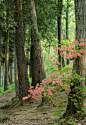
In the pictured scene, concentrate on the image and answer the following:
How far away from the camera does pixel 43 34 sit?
34.5 ft

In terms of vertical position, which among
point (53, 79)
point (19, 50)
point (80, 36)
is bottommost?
point (53, 79)

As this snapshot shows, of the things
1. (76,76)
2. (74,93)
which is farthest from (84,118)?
(76,76)

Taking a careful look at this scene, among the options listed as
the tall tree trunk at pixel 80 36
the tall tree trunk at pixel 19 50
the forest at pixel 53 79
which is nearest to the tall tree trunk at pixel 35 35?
the forest at pixel 53 79

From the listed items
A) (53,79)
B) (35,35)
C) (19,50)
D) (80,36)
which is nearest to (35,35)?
(35,35)

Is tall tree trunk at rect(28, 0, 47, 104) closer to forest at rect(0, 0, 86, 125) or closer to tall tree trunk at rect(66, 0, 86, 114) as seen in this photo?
forest at rect(0, 0, 86, 125)

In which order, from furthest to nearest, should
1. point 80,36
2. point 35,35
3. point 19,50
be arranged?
point 19,50
point 35,35
point 80,36

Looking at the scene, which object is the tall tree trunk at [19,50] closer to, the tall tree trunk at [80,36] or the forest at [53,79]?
the forest at [53,79]

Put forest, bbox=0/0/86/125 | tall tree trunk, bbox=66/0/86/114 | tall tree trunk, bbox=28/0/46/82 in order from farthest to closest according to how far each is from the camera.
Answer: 1. tall tree trunk, bbox=28/0/46/82
2. tall tree trunk, bbox=66/0/86/114
3. forest, bbox=0/0/86/125

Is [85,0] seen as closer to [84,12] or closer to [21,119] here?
[84,12]

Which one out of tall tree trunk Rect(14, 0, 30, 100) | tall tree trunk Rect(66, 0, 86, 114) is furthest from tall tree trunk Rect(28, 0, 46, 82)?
tall tree trunk Rect(66, 0, 86, 114)

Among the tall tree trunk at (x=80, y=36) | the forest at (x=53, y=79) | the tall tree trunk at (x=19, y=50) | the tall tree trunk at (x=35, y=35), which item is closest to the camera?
the forest at (x=53, y=79)

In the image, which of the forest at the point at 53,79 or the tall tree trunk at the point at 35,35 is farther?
the tall tree trunk at the point at 35,35

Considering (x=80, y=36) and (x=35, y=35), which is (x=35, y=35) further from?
(x=80, y=36)

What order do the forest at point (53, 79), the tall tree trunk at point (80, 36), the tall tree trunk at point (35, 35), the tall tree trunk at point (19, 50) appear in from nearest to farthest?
1. the forest at point (53, 79)
2. the tall tree trunk at point (80, 36)
3. the tall tree trunk at point (35, 35)
4. the tall tree trunk at point (19, 50)
